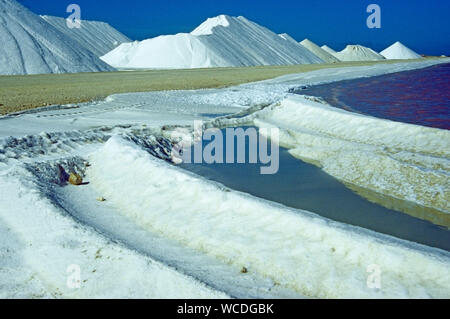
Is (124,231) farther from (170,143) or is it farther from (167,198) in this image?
(170,143)

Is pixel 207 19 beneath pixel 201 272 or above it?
above

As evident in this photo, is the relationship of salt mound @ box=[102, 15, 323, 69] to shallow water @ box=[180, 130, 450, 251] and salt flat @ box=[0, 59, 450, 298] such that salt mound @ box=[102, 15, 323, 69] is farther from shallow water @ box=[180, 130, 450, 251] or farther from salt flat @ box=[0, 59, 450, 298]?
salt flat @ box=[0, 59, 450, 298]

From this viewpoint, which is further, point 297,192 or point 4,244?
point 297,192

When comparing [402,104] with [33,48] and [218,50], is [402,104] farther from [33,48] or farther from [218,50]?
[218,50]

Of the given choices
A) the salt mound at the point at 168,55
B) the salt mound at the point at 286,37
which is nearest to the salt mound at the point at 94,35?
the salt mound at the point at 168,55

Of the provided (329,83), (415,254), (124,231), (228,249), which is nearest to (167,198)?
(124,231)
